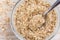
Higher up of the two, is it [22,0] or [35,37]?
[22,0]

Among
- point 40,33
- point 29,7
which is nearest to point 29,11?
point 29,7

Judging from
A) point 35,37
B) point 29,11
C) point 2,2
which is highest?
point 2,2

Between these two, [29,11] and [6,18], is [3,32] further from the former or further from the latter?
[29,11]
